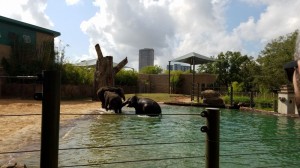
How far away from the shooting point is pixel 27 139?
735cm

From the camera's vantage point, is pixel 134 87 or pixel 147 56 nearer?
pixel 134 87

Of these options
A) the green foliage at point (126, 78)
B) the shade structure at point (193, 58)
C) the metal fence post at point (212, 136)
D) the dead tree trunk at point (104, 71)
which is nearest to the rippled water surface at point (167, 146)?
the metal fence post at point (212, 136)

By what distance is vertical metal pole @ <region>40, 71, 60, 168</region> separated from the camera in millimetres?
2455

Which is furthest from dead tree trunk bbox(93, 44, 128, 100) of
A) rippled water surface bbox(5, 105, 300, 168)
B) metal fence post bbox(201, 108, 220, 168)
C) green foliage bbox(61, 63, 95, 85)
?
metal fence post bbox(201, 108, 220, 168)

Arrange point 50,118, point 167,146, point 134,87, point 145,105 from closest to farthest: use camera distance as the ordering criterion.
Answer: point 50,118 → point 167,146 → point 145,105 → point 134,87

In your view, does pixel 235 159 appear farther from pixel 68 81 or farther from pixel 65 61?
pixel 65 61

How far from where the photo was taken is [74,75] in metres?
27.1

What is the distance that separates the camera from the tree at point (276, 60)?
24.6 meters

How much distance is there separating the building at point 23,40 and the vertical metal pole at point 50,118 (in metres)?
22.6

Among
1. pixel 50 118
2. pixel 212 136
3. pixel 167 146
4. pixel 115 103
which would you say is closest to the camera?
pixel 50 118

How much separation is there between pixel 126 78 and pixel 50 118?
107 ft

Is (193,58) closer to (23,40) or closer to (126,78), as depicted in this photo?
(126,78)

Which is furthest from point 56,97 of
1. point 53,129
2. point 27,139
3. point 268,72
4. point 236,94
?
point 268,72

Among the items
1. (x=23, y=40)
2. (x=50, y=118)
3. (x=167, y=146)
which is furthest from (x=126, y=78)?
(x=50, y=118)
